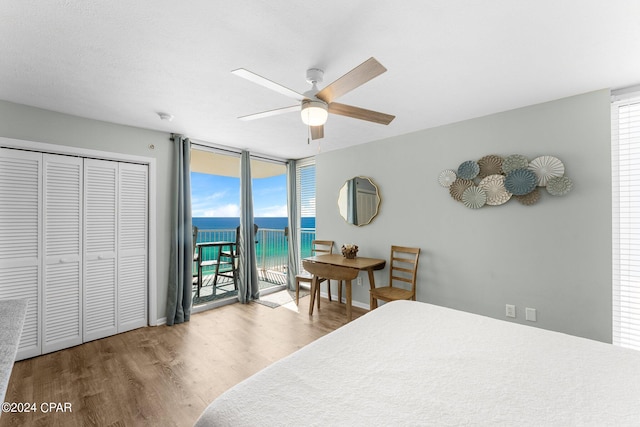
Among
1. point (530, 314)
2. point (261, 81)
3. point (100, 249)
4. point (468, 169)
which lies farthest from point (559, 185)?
point (100, 249)

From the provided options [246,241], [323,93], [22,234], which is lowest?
[246,241]

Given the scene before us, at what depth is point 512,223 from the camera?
264 cm

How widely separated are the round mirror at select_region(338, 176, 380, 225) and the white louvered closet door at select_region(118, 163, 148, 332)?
8.24ft

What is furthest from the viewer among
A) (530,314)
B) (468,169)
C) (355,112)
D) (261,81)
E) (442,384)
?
(468,169)

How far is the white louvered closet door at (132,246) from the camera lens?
2.98m

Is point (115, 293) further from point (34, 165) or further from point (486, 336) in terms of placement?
point (486, 336)

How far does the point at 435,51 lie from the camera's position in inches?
67.2

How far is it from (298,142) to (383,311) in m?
2.61

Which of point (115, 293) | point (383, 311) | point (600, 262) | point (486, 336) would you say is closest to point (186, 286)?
point (115, 293)

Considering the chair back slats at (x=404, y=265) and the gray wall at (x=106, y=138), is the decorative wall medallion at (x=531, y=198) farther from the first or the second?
the gray wall at (x=106, y=138)

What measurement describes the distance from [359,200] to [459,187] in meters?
1.32

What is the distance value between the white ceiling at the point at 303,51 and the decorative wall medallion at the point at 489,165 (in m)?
0.46

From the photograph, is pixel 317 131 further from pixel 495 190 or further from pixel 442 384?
pixel 495 190

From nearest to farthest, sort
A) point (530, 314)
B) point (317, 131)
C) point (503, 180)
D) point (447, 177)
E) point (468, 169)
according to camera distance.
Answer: point (317, 131)
point (530, 314)
point (503, 180)
point (468, 169)
point (447, 177)
